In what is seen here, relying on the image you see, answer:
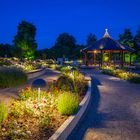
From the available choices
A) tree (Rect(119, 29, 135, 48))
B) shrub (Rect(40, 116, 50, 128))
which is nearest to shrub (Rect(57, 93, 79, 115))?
shrub (Rect(40, 116, 50, 128))

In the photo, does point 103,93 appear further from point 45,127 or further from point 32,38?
point 32,38

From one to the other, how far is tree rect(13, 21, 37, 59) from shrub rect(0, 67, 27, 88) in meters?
31.1

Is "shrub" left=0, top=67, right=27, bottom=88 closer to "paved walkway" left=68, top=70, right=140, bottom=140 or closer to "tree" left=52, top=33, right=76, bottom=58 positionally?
"paved walkway" left=68, top=70, right=140, bottom=140

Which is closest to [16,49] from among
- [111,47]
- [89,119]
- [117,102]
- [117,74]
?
[111,47]

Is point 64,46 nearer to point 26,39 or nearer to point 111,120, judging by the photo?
point 26,39

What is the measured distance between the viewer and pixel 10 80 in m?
16.3

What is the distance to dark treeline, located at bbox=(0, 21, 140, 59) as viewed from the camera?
49.3m

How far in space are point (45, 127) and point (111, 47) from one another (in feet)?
111

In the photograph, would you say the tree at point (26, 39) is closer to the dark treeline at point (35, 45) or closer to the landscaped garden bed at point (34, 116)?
the dark treeline at point (35, 45)

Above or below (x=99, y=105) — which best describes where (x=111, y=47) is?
above

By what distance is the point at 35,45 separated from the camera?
50281 millimetres

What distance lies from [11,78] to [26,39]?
33110 mm

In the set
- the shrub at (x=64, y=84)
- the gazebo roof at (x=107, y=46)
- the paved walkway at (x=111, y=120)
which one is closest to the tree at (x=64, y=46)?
the gazebo roof at (x=107, y=46)

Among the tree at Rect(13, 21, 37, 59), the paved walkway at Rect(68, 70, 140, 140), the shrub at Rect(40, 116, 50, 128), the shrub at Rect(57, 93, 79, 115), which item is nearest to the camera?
the shrub at Rect(40, 116, 50, 128)
